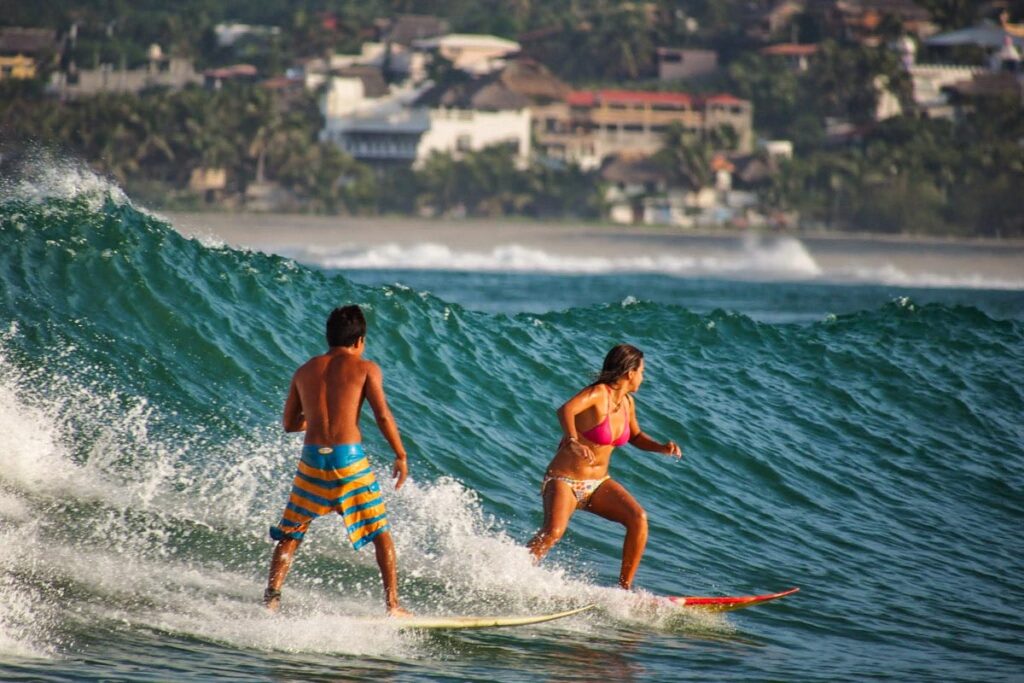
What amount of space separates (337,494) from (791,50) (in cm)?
11827

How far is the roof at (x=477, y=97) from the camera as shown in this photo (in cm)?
10194

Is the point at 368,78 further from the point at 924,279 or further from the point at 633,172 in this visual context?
the point at 924,279

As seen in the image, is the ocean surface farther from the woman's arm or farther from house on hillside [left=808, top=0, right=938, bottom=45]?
house on hillside [left=808, top=0, right=938, bottom=45]

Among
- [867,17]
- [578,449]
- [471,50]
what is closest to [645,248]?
[471,50]

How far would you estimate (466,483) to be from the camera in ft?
38.9

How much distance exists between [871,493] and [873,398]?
391 centimetres

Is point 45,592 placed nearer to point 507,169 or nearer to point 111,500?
point 111,500

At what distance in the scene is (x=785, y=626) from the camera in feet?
31.1

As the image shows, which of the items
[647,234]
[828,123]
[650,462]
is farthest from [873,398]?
[828,123]

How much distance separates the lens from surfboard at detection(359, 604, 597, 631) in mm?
8297

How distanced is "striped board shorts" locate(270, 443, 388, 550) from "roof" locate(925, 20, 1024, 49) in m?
119

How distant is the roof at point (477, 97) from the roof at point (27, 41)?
A: 3425cm

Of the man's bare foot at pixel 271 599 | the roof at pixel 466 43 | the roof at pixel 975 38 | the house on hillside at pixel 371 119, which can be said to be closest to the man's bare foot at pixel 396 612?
the man's bare foot at pixel 271 599

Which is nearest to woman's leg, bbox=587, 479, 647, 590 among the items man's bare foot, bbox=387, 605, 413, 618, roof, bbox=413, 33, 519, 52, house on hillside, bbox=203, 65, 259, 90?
man's bare foot, bbox=387, 605, 413, 618
